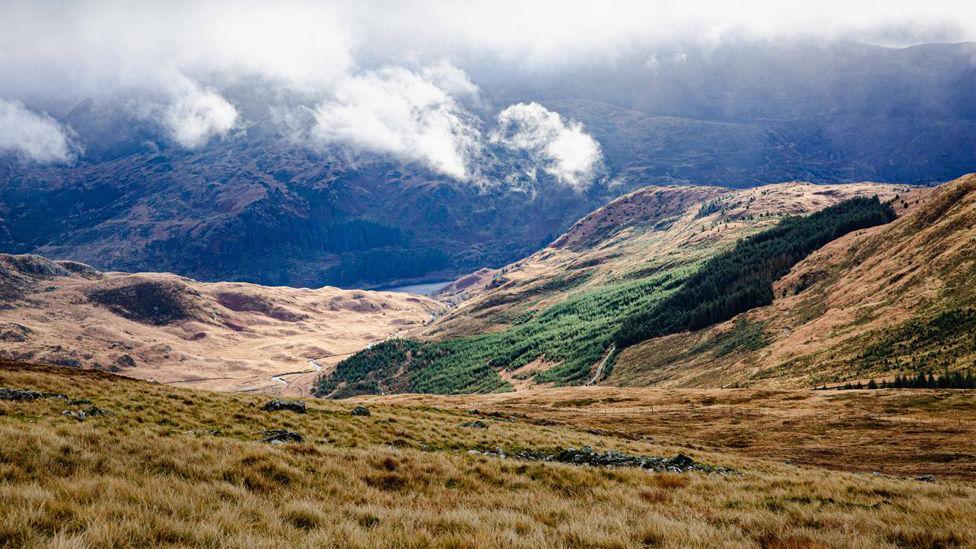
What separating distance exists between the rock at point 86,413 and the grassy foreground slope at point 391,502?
1369 mm

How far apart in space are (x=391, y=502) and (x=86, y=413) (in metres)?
17.8

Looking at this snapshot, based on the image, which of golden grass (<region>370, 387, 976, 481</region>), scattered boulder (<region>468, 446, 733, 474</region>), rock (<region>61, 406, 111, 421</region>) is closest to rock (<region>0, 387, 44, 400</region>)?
rock (<region>61, 406, 111, 421</region>)

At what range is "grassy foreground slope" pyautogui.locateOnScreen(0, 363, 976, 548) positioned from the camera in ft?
26.9

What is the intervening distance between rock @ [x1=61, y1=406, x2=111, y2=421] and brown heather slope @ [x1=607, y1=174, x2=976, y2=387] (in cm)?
8793

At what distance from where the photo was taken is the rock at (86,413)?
21.2 m

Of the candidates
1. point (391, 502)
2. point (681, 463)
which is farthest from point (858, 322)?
point (391, 502)

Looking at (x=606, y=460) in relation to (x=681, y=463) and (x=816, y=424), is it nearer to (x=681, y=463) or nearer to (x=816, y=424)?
(x=681, y=463)

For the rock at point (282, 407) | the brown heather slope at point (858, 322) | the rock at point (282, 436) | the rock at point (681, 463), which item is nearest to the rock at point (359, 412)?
the rock at point (282, 407)

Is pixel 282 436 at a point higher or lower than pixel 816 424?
higher

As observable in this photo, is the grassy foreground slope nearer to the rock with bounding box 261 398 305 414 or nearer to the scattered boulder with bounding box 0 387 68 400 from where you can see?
the scattered boulder with bounding box 0 387 68 400

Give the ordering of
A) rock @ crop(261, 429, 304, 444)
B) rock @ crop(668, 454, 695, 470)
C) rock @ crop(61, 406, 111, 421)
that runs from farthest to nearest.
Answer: rock @ crop(668, 454, 695, 470) → rock @ crop(61, 406, 111, 421) → rock @ crop(261, 429, 304, 444)

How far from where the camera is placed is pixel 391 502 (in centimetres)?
1162

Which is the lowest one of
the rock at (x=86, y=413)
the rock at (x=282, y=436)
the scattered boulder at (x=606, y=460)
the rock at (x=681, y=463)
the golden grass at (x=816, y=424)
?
the golden grass at (x=816, y=424)

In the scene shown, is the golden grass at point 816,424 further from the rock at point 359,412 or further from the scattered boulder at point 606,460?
the rock at point 359,412
